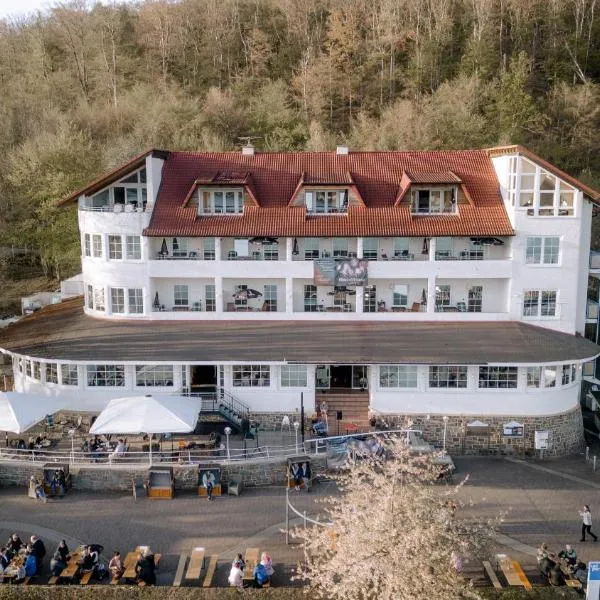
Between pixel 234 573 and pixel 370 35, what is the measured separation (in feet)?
206

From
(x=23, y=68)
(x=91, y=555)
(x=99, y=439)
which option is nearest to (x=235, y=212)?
(x=99, y=439)

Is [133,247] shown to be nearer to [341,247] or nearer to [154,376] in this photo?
[154,376]

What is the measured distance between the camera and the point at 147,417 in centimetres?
2498

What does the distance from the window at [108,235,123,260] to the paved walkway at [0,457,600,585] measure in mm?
12437

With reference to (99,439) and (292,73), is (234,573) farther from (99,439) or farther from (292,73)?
(292,73)

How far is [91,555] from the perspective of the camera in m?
19.4

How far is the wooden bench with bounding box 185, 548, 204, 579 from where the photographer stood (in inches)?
752

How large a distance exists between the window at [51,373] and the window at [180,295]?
6738 mm

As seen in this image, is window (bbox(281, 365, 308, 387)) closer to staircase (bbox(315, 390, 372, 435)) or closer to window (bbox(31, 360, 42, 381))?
staircase (bbox(315, 390, 372, 435))

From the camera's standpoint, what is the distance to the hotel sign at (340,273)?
3194 cm

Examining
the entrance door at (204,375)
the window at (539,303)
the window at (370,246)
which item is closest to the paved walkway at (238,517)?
the entrance door at (204,375)

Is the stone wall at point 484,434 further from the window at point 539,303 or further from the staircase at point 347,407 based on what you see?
the window at point 539,303

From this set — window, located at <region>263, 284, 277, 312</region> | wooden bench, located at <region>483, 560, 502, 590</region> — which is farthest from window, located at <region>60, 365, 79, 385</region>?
wooden bench, located at <region>483, 560, 502, 590</region>

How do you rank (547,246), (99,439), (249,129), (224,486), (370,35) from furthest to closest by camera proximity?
1. (370,35)
2. (249,129)
3. (547,246)
4. (99,439)
5. (224,486)
